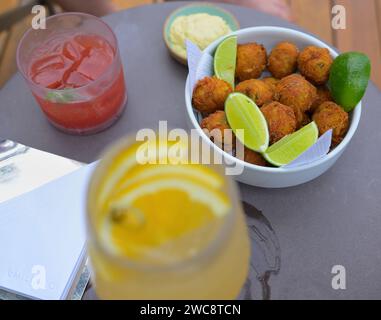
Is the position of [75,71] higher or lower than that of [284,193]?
higher

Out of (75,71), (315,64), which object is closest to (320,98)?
(315,64)

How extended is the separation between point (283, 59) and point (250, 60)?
5cm

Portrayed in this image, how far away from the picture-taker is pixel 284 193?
0.68 meters

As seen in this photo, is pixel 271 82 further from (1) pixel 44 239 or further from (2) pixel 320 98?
(1) pixel 44 239

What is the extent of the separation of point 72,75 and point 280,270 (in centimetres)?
40

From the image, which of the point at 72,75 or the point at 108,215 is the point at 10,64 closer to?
the point at 72,75

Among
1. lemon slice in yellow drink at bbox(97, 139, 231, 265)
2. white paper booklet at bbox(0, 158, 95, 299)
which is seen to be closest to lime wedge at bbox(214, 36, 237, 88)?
white paper booklet at bbox(0, 158, 95, 299)

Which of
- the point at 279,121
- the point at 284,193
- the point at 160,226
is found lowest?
the point at 284,193

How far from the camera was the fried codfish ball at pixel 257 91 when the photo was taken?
668 mm

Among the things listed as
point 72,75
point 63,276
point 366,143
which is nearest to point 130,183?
point 63,276

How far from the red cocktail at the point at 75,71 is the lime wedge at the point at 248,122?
0.19 m

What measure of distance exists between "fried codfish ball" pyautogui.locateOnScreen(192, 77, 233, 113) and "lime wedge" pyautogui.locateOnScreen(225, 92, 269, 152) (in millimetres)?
28

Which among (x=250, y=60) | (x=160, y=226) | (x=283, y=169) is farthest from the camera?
(x=250, y=60)

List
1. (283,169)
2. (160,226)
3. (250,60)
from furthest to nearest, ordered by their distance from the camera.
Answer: (250,60), (283,169), (160,226)
